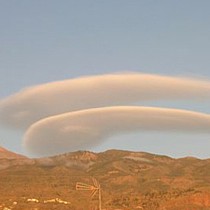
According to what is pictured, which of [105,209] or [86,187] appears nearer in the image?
[86,187]

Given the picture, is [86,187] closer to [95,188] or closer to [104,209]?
[95,188]

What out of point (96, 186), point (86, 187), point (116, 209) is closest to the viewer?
point (86, 187)

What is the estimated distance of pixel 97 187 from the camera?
33.2m

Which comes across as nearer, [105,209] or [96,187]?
[96,187]

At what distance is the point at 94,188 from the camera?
3259 cm

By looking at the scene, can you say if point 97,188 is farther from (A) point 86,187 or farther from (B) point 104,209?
(B) point 104,209

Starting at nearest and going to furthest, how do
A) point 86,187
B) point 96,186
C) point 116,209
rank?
point 86,187
point 96,186
point 116,209

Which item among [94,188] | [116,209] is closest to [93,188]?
[94,188]

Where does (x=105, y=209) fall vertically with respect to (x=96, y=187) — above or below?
above

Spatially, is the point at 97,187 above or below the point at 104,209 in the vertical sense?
below

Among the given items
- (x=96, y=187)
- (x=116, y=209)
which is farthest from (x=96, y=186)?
(x=116, y=209)

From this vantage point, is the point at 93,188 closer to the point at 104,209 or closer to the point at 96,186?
the point at 96,186

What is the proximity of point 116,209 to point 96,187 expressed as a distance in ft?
556

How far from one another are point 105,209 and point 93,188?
171 metres
